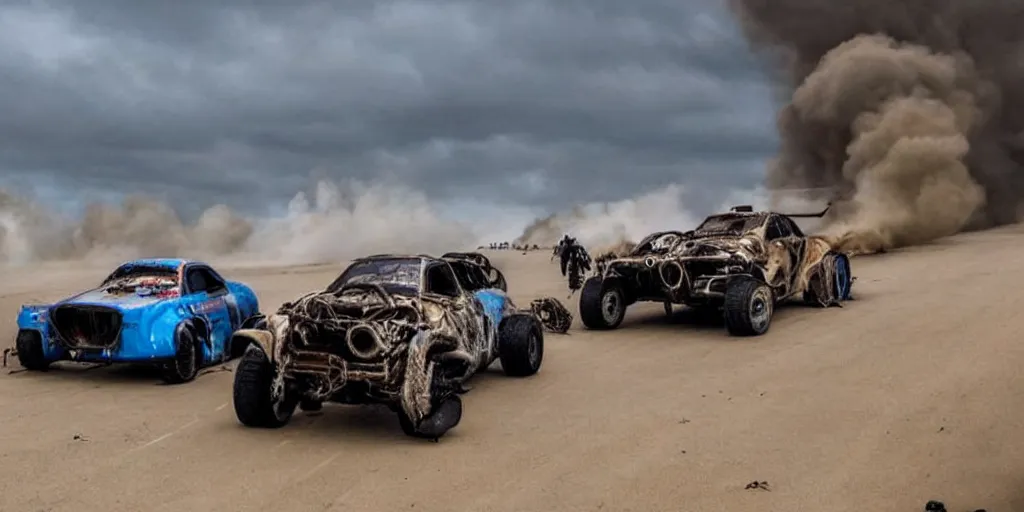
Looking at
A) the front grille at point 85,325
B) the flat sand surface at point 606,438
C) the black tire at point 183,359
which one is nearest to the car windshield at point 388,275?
the flat sand surface at point 606,438

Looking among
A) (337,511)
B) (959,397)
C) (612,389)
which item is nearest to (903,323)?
(959,397)

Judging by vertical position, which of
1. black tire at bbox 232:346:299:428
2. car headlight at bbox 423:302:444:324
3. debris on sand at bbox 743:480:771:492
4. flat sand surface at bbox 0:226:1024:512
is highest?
car headlight at bbox 423:302:444:324

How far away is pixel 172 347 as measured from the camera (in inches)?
394

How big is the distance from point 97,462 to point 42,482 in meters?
0.51


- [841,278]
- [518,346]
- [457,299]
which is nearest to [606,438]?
[457,299]

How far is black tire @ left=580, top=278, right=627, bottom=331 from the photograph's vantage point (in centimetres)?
1391

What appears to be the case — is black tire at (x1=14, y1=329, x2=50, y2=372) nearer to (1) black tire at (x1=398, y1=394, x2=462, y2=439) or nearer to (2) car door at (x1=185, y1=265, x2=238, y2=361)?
(2) car door at (x1=185, y1=265, x2=238, y2=361)

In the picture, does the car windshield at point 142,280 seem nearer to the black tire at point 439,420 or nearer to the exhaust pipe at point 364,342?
the exhaust pipe at point 364,342

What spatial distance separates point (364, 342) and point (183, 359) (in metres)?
3.95

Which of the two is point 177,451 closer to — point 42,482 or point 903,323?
point 42,482

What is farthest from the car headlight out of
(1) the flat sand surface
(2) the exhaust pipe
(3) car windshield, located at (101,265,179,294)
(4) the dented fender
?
(3) car windshield, located at (101,265,179,294)

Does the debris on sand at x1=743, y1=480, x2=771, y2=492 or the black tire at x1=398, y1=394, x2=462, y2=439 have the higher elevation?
the black tire at x1=398, y1=394, x2=462, y2=439

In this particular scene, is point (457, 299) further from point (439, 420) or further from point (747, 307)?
point (747, 307)

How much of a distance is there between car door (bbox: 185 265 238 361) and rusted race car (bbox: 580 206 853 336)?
5530mm
